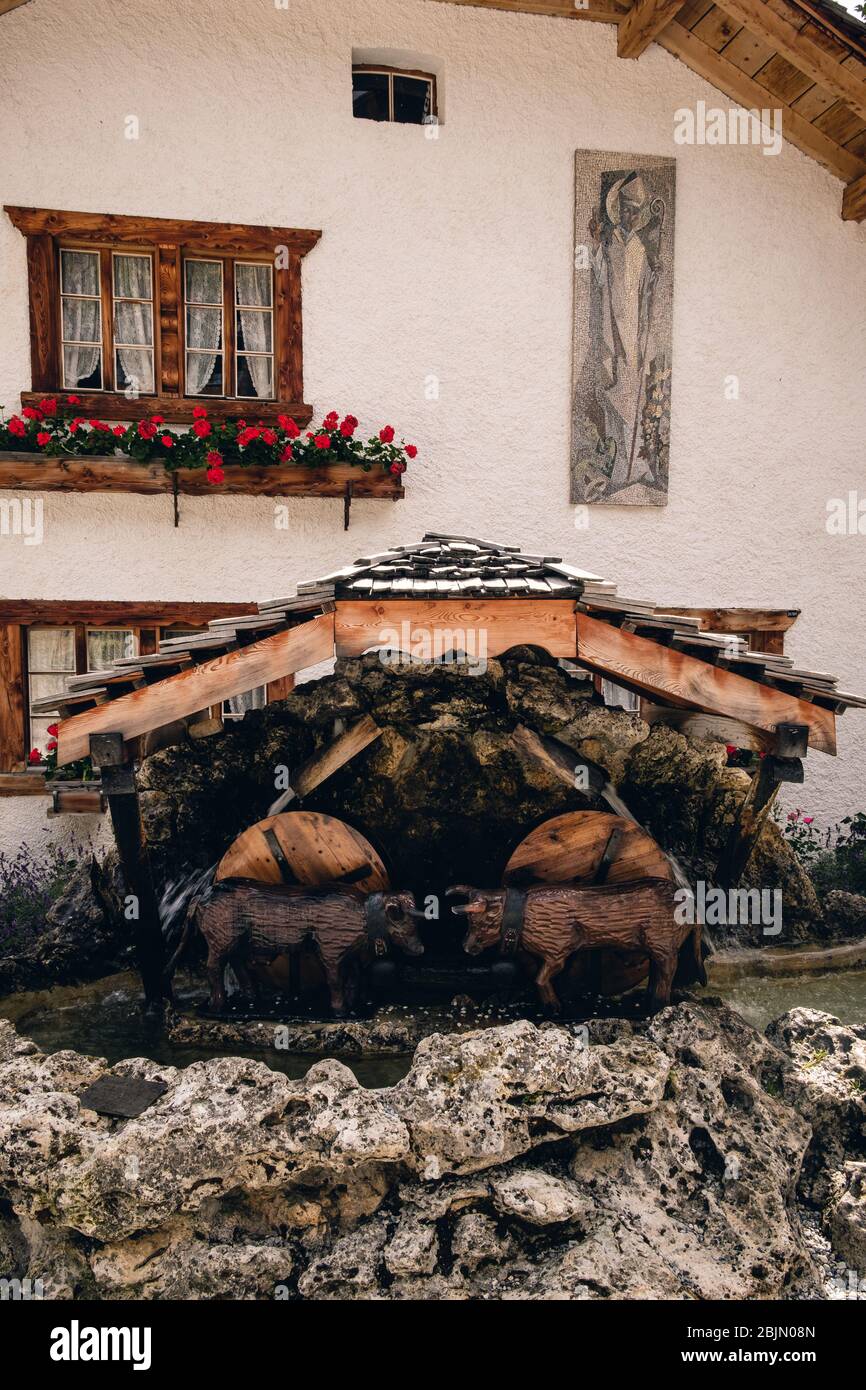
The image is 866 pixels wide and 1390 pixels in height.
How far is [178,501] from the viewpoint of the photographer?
23.6ft

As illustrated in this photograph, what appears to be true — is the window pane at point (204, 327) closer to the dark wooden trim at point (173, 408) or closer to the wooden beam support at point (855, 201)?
the dark wooden trim at point (173, 408)

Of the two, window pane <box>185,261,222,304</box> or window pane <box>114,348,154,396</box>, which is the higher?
window pane <box>185,261,222,304</box>

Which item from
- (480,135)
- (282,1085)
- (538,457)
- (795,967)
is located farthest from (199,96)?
(795,967)

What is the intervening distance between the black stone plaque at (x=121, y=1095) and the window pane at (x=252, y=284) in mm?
5923

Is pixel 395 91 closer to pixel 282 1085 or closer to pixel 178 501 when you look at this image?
pixel 178 501

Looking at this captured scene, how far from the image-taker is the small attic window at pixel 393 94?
24.8 feet

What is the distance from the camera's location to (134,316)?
288 inches

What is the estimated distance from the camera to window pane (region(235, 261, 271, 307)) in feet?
24.3

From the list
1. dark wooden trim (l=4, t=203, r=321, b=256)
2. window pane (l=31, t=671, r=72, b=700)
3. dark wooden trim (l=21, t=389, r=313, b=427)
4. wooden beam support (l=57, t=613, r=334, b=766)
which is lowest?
window pane (l=31, t=671, r=72, b=700)

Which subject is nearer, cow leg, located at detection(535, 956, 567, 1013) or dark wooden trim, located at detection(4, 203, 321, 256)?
cow leg, located at detection(535, 956, 567, 1013)

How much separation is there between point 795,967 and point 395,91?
7438mm

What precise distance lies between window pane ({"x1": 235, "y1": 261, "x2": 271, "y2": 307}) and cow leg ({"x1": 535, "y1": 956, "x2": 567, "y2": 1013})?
5592 mm

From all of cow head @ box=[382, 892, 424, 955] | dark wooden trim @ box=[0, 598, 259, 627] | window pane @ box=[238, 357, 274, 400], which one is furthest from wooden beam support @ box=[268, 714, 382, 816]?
window pane @ box=[238, 357, 274, 400]

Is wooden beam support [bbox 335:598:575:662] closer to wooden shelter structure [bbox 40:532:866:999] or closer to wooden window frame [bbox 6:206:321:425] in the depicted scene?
wooden shelter structure [bbox 40:532:866:999]
